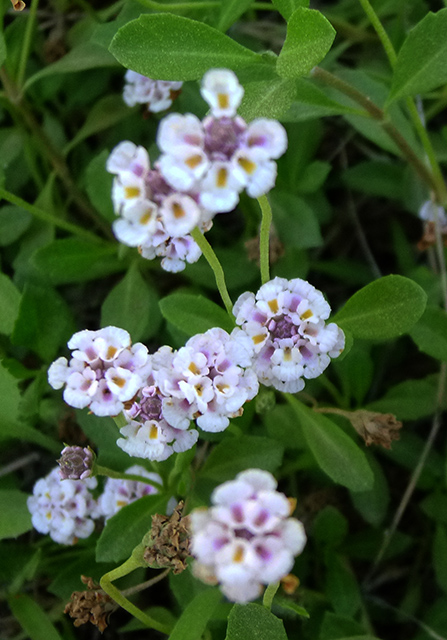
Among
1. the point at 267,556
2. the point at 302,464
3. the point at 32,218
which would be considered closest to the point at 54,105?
the point at 32,218

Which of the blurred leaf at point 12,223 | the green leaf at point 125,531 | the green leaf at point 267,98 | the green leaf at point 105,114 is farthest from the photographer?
the green leaf at point 105,114

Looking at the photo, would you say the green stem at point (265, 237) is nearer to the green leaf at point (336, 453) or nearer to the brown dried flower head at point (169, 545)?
the green leaf at point (336, 453)

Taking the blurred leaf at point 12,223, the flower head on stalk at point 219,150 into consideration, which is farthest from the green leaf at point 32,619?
the flower head on stalk at point 219,150

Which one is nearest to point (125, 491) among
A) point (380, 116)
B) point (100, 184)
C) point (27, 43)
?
point (100, 184)

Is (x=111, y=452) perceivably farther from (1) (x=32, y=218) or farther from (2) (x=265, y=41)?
(2) (x=265, y=41)

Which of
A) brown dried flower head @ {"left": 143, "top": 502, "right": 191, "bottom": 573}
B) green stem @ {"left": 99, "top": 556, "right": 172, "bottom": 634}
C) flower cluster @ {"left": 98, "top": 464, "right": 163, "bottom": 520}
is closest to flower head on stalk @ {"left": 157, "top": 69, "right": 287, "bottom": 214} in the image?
brown dried flower head @ {"left": 143, "top": 502, "right": 191, "bottom": 573}

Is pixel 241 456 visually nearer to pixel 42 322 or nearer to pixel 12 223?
pixel 42 322

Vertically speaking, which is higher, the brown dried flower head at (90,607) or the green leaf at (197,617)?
the brown dried flower head at (90,607)
